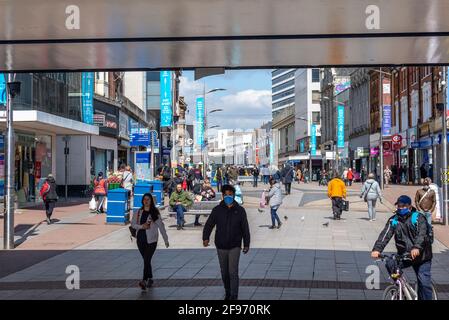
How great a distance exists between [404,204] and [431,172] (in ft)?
144

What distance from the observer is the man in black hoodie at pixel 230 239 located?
8.94 m

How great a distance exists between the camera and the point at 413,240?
7809 millimetres

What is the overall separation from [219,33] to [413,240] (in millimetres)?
3841

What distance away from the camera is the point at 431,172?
49.6 m

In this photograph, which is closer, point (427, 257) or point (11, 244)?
point (427, 257)

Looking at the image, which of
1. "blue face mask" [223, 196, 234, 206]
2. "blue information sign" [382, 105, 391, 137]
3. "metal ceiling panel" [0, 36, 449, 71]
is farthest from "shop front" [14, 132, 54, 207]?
"blue information sign" [382, 105, 391, 137]

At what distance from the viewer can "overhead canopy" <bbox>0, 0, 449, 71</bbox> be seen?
793cm

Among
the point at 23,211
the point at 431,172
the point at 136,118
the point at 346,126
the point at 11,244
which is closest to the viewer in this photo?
the point at 11,244

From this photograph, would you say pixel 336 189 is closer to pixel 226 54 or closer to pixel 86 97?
pixel 226 54

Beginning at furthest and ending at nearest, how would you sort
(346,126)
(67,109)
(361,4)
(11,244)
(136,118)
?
(346,126)
(136,118)
(67,109)
(11,244)
(361,4)

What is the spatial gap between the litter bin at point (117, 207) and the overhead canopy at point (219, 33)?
968 centimetres
